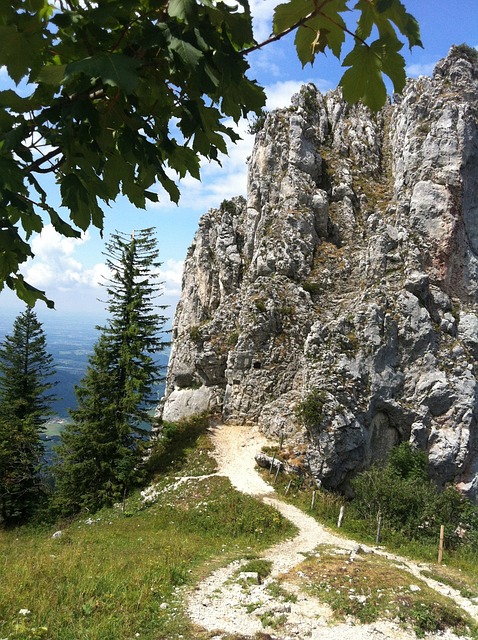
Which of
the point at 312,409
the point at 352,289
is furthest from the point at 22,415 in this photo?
the point at 352,289

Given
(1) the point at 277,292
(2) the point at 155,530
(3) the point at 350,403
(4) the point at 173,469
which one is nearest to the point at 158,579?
(2) the point at 155,530

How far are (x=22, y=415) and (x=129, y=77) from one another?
98.9 ft

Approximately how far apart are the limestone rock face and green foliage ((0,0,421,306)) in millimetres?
23578

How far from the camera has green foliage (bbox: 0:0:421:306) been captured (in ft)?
4.31

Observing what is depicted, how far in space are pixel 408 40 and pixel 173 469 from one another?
960 inches

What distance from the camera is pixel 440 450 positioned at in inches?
1021

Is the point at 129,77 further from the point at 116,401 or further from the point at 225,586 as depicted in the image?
the point at 116,401

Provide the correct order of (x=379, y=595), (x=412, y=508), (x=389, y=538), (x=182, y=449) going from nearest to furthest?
(x=379, y=595) → (x=389, y=538) → (x=412, y=508) → (x=182, y=449)

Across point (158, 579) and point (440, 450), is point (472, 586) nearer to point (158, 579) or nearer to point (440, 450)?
point (158, 579)

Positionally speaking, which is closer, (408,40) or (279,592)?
(408,40)

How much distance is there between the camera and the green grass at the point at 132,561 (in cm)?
699

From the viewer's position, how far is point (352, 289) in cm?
3250

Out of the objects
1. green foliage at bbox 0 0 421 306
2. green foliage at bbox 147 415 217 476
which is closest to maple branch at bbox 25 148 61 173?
green foliage at bbox 0 0 421 306

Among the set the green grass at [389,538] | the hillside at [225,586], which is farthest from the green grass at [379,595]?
the green grass at [389,538]
